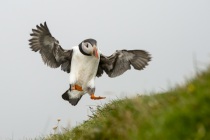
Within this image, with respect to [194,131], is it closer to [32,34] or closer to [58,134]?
[58,134]

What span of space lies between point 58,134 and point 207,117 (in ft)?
19.7

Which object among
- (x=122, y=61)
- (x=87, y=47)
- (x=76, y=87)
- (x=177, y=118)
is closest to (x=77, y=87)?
(x=76, y=87)

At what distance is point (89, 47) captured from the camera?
44.8 ft

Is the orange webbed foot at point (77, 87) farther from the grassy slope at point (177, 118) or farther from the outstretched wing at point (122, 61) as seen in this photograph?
the grassy slope at point (177, 118)

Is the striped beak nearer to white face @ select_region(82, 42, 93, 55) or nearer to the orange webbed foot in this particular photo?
white face @ select_region(82, 42, 93, 55)

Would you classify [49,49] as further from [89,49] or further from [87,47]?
[89,49]

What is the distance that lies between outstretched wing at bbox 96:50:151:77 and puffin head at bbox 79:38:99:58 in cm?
85

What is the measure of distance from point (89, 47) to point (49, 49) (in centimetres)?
205

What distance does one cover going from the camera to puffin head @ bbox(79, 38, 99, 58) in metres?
13.5

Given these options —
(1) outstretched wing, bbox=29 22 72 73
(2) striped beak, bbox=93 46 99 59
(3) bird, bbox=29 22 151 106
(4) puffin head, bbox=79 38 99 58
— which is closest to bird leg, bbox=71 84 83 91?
(3) bird, bbox=29 22 151 106

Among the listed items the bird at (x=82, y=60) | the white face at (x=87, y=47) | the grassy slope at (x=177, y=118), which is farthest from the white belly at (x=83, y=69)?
the grassy slope at (x=177, y=118)

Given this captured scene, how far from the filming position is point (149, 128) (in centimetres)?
489

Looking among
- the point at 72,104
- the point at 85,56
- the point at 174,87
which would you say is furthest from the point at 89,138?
the point at 72,104

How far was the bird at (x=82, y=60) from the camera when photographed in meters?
14.0
